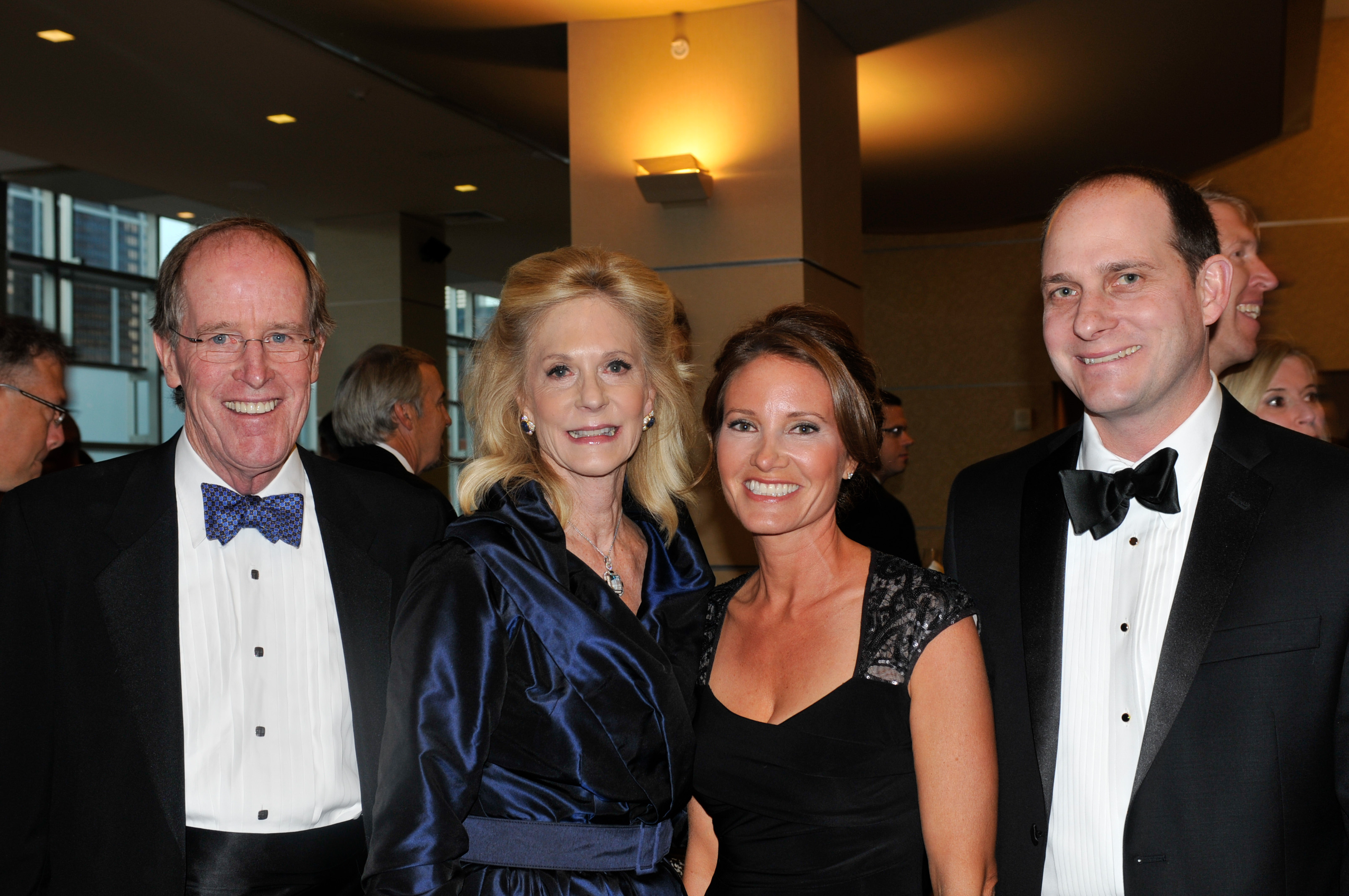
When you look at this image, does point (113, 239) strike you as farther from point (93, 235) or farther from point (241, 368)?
point (241, 368)

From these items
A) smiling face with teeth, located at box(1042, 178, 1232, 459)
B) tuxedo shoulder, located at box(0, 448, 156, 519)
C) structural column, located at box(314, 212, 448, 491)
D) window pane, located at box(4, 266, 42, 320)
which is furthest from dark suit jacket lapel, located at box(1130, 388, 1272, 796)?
window pane, located at box(4, 266, 42, 320)

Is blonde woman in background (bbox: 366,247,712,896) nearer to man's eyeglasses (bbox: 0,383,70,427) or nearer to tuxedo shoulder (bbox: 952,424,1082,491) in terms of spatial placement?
tuxedo shoulder (bbox: 952,424,1082,491)

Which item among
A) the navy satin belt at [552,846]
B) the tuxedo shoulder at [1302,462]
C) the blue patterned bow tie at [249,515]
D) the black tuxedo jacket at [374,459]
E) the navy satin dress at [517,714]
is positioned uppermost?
the black tuxedo jacket at [374,459]

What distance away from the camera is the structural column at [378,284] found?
34.6 feet

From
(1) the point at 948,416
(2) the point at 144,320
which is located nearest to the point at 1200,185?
(1) the point at 948,416

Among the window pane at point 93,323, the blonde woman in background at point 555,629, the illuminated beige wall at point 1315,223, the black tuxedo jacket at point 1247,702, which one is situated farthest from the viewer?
the window pane at point 93,323

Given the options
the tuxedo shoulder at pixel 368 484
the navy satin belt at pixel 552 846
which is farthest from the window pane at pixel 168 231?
the navy satin belt at pixel 552 846

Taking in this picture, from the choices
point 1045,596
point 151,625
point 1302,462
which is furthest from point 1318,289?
point 151,625

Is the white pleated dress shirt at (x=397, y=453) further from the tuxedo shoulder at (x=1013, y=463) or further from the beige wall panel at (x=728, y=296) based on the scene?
the tuxedo shoulder at (x=1013, y=463)

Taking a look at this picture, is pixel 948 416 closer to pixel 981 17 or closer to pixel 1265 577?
pixel 981 17

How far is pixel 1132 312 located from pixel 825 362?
56 cm

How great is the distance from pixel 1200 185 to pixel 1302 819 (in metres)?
1.76

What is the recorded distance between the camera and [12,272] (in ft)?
31.7

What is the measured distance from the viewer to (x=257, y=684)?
6.10 ft
